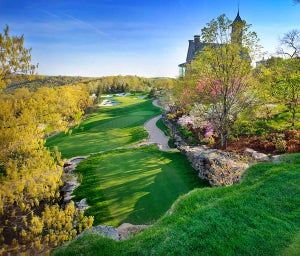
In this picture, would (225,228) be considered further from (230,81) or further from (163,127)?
(163,127)

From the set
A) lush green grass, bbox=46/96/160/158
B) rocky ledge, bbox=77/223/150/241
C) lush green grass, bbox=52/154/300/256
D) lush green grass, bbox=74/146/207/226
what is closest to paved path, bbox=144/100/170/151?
lush green grass, bbox=46/96/160/158

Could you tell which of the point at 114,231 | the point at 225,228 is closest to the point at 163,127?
the point at 114,231

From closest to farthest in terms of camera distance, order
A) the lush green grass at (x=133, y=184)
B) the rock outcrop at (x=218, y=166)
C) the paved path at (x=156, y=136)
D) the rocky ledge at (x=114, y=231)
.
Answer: the rocky ledge at (x=114, y=231) → the lush green grass at (x=133, y=184) → the rock outcrop at (x=218, y=166) → the paved path at (x=156, y=136)

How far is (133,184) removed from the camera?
13164mm

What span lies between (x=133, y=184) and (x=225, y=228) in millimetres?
7191

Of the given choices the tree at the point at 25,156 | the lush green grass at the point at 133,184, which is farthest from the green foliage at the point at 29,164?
the lush green grass at the point at 133,184

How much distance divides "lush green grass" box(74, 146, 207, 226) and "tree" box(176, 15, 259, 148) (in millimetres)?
4800

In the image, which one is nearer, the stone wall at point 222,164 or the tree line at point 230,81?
the stone wall at point 222,164

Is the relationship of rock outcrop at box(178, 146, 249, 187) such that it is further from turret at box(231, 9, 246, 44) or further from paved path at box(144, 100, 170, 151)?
turret at box(231, 9, 246, 44)

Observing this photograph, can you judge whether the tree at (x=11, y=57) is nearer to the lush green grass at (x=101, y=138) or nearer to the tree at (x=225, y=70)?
the tree at (x=225, y=70)

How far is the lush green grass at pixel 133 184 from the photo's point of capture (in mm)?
10711

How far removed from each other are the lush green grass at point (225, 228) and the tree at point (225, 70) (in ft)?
29.6

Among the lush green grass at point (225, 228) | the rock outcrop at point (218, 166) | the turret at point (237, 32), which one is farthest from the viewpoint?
the turret at point (237, 32)

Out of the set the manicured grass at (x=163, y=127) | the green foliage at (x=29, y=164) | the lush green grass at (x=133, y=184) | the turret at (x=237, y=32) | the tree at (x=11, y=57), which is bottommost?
the lush green grass at (x=133, y=184)
